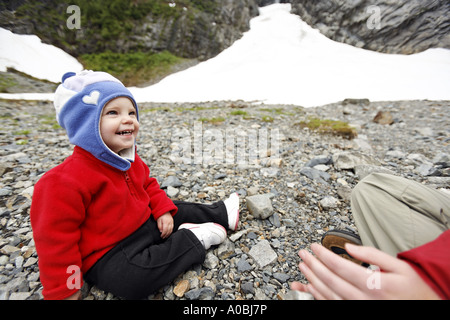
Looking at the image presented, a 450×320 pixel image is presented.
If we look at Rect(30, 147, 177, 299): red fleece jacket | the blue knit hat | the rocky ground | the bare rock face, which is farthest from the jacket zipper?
the bare rock face

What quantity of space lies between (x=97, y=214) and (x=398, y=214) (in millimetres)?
2410

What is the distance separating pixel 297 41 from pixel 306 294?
36.3 m

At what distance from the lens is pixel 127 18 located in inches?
954

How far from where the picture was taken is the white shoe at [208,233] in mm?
2086

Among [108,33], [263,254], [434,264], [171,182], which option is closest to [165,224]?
[263,254]

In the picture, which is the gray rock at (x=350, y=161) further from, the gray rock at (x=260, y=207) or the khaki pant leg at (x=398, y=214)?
the khaki pant leg at (x=398, y=214)

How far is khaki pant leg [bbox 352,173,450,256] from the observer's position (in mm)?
1349

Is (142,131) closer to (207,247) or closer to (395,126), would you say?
(207,247)

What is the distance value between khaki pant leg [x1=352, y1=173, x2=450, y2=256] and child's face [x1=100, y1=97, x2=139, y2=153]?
7.08 ft

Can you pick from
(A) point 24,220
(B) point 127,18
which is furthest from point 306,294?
(B) point 127,18

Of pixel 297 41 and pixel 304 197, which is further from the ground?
pixel 297 41

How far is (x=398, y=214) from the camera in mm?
1450

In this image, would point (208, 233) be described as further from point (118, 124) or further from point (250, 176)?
point (250, 176)

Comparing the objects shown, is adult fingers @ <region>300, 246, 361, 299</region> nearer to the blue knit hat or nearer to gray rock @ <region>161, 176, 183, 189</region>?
the blue knit hat
